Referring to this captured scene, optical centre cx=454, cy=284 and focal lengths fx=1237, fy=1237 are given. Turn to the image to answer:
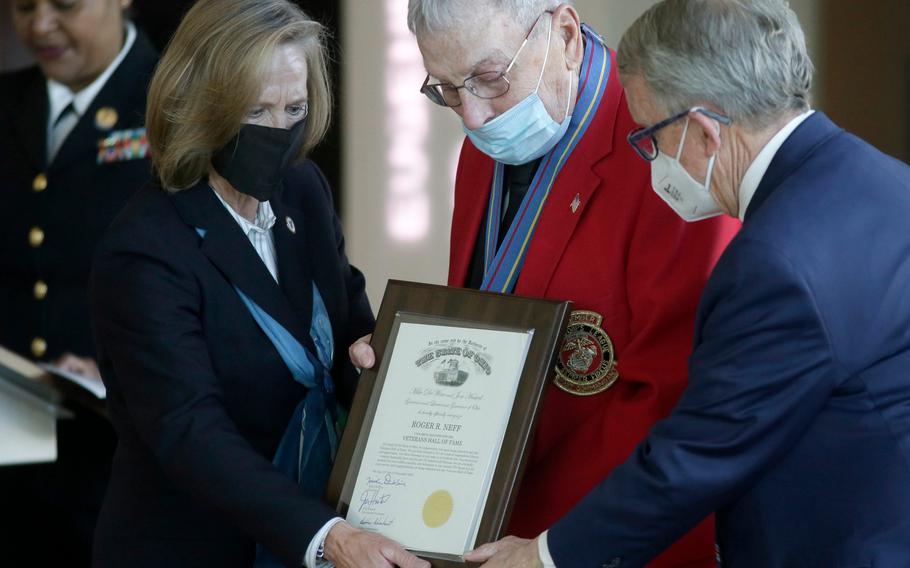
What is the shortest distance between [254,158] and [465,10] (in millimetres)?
476

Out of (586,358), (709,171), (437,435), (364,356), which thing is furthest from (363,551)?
(709,171)

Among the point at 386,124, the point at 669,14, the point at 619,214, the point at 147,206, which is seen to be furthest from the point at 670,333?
the point at 386,124

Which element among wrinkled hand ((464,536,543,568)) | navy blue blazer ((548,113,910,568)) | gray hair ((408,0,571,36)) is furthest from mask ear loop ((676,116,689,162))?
wrinkled hand ((464,536,543,568))

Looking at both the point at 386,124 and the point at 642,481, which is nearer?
the point at 642,481

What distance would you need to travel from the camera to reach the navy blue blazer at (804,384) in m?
1.61

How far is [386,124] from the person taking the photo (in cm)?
488

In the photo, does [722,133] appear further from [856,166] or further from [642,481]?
[642,481]

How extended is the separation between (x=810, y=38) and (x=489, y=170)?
112 inches

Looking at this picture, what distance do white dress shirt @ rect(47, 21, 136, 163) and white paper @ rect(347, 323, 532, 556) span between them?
218 centimetres

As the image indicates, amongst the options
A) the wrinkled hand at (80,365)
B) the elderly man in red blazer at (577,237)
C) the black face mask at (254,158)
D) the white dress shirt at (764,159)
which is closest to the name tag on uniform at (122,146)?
the wrinkled hand at (80,365)

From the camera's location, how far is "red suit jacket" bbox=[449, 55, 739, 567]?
1.97 meters

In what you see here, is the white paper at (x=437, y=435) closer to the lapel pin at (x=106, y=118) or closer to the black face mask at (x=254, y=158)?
the black face mask at (x=254, y=158)

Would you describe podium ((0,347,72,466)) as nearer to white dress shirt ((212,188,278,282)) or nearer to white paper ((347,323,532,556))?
white dress shirt ((212,188,278,282))

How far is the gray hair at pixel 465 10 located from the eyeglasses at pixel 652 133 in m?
0.34
